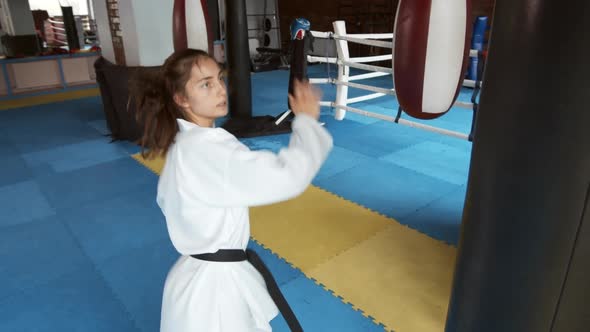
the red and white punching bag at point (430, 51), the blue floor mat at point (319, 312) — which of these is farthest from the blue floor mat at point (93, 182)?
the red and white punching bag at point (430, 51)

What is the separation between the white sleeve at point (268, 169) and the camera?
1.09 m

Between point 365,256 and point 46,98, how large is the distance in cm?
786

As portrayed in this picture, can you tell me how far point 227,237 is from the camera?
132 cm

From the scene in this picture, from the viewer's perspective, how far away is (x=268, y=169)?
1091mm

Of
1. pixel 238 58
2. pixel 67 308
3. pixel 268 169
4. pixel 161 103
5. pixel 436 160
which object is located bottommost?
pixel 67 308

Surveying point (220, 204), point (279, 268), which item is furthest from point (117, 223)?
point (220, 204)

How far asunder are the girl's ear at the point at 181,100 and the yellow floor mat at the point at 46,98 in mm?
7861

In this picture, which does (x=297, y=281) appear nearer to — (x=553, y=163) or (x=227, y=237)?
(x=227, y=237)

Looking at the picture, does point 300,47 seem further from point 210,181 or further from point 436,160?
point 210,181

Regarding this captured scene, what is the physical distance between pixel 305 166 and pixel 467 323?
0.98 meters

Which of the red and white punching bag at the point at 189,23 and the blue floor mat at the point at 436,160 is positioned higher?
the red and white punching bag at the point at 189,23

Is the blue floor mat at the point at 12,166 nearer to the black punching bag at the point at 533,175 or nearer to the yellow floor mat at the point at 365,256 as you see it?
the yellow floor mat at the point at 365,256

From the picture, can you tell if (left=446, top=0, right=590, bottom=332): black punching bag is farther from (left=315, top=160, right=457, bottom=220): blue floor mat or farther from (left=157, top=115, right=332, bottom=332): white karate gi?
(left=315, top=160, right=457, bottom=220): blue floor mat

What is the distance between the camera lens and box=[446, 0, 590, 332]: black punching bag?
1088 millimetres
